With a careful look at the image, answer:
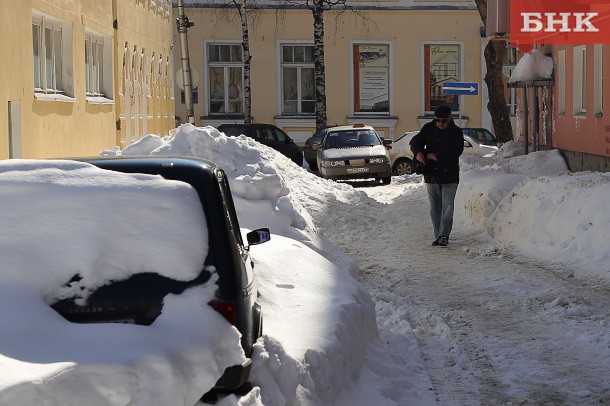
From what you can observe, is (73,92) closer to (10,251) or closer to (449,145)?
(449,145)

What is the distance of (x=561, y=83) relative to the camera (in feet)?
89.1

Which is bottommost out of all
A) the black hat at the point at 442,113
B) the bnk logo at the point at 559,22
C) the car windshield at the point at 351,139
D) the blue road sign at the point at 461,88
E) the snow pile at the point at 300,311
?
the snow pile at the point at 300,311

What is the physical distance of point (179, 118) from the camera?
146ft

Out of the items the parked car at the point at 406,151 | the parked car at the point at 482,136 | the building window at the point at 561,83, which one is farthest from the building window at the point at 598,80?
the parked car at the point at 482,136

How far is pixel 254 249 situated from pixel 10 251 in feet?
14.3

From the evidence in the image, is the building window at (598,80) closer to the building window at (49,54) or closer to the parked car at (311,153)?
the building window at (49,54)

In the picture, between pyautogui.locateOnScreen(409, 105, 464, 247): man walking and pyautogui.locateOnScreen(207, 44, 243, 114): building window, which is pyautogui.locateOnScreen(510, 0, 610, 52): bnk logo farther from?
pyautogui.locateOnScreen(207, 44, 243, 114): building window

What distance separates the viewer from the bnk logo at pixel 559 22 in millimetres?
22234

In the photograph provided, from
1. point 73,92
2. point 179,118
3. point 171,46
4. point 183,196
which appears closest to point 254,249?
point 183,196

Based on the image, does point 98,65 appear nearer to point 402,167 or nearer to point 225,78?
point 402,167

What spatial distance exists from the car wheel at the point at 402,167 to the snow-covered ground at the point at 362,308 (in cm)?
1637

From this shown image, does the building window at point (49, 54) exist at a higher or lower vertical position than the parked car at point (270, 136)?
higher

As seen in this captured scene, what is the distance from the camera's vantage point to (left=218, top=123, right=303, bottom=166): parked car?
1478 inches

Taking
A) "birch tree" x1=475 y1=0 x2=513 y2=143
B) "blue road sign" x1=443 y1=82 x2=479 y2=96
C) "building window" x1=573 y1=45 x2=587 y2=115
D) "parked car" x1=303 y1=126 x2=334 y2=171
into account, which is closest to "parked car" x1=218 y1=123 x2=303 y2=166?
"parked car" x1=303 y1=126 x2=334 y2=171
